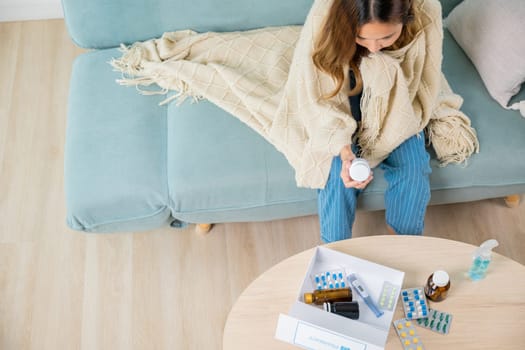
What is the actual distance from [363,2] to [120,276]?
1.15m

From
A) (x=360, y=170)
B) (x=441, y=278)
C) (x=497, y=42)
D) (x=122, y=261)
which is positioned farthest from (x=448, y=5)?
(x=122, y=261)

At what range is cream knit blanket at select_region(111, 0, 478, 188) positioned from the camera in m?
1.52

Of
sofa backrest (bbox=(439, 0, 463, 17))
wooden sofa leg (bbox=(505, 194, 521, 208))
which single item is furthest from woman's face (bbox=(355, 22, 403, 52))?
wooden sofa leg (bbox=(505, 194, 521, 208))

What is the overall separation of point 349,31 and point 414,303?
618 millimetres

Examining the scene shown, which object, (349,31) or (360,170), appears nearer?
(349,31)

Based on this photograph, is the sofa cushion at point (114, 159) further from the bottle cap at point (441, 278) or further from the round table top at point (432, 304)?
the bottle cap at point (441, 278)

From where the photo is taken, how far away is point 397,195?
1.63 m

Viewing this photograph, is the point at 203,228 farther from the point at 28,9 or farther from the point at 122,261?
the point at 28,9

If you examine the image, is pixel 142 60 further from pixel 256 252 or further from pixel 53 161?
pixel 256 252

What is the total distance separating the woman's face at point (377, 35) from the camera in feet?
4.25

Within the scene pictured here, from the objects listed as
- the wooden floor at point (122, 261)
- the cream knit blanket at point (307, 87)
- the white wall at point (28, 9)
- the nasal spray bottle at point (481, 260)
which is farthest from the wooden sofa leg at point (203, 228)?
the white wall at point (28, 9)

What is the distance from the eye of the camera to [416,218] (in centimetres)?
164

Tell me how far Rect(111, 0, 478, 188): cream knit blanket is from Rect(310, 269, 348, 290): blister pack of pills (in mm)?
325

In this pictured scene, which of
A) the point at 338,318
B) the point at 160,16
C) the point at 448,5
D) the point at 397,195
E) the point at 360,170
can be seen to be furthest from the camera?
the point at 448,5
